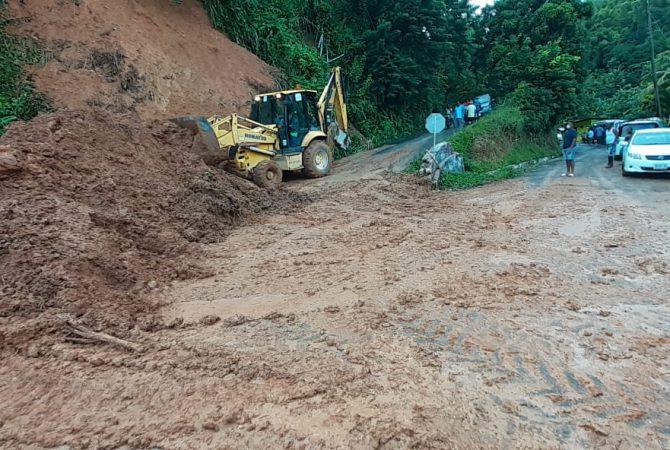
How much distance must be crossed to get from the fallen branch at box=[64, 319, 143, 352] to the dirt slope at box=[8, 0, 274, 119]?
1160cm

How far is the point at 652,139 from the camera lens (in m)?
13.5

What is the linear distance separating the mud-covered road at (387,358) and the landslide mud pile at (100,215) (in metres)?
0.51

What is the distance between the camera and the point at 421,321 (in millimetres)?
4332

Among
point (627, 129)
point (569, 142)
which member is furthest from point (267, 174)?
point (627, 129)

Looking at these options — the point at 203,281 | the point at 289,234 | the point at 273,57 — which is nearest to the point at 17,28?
the point at 273,57

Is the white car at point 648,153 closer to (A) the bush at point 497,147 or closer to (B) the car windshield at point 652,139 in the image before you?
(B) the car windshield at point 652,139

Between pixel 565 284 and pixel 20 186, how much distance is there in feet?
23.7

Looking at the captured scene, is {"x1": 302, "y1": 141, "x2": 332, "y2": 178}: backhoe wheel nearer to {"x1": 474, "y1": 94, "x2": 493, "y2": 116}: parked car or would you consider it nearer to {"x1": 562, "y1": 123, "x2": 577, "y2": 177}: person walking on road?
{"x1": 562, "y1": 123, "x2": 577, "y2": 177}: person walking on road

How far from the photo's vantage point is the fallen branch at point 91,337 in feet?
12.7

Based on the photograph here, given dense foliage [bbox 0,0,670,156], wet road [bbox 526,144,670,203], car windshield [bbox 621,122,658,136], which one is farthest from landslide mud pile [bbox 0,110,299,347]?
car windshield [bbox 621,122,658,136]

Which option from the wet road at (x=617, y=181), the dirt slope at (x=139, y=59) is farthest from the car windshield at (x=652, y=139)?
the dirt slope at (x=139, y=59)

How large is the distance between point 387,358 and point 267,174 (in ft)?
32.0

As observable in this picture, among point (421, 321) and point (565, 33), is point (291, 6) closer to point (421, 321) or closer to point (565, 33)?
point (565, 33)

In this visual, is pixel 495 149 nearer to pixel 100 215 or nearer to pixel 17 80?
pixel 100 215
